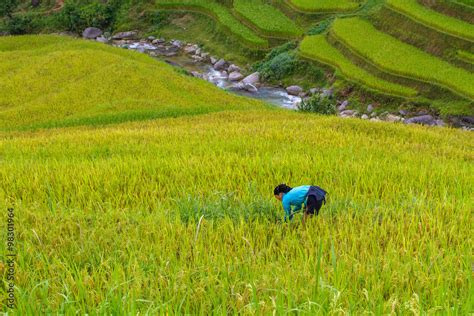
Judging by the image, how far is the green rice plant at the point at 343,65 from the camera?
20031mm

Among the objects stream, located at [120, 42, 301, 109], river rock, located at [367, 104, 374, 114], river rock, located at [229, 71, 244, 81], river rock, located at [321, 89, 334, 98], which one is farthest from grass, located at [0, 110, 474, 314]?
river rock, located at [229, 71, 244, 81]

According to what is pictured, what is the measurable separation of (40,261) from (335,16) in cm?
3098

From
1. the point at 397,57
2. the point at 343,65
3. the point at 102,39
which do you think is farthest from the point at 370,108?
the point at 102,39

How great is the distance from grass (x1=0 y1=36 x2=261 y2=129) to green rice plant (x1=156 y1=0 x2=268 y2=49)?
12252 millimetres

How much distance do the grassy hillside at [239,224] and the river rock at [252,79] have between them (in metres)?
18.2

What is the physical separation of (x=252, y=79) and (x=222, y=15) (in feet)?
36.6

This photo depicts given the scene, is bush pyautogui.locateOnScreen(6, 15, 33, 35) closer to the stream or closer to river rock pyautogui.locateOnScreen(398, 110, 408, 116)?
the stream

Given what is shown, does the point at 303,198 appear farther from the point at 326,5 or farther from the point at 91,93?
the point at 326,5

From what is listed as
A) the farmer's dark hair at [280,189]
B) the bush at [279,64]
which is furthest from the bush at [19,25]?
the farmer's dark hair at [280,189]

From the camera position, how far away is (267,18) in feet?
108

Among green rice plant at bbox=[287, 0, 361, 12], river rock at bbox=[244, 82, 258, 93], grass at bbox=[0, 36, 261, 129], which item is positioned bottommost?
river rock at bbox=[244, 82, 258, 93]

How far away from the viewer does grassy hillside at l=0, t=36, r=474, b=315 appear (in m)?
2.05

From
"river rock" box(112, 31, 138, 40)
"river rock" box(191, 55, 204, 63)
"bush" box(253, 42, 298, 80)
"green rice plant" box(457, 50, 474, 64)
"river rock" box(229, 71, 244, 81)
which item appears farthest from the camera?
"river rock" box(112, 31, 138, 40)

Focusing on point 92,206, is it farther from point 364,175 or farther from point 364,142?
point 364,142
